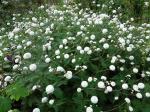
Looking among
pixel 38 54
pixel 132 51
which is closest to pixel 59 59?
pixel 38 54

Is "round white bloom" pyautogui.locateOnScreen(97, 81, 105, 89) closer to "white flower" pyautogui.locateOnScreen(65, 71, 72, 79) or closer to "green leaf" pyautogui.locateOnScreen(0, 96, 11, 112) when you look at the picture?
"white flower" pyautogui.locateOnScreen(65, 71, 72, 79)

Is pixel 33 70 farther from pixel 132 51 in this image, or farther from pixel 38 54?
pixel 132 51

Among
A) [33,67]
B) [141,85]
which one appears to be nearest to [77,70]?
[33,67]

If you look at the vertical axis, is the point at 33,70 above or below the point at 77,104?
above

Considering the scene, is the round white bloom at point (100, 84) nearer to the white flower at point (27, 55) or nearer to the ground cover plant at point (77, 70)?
the ground cover plant at point (77, 70)

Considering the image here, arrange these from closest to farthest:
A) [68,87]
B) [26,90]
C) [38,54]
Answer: [26,90]
[68,87]
[38,54]

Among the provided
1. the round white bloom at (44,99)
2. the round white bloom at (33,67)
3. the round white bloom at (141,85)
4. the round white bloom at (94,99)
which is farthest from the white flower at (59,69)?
the round white bloom at (141,85)

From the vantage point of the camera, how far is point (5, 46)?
16.7 ft

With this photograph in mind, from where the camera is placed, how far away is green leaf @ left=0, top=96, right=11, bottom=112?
3.91 metres

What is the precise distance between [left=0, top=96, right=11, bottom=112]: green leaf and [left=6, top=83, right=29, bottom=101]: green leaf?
Result: 0.07 meters

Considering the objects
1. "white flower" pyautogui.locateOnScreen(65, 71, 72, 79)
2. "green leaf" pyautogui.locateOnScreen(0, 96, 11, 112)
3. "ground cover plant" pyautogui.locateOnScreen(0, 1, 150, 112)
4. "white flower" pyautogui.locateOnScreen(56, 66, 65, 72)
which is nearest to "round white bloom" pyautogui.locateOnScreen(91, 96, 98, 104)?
"ground cover plant" pyautogui.locateOnScreen(0, 1, 150, 112)

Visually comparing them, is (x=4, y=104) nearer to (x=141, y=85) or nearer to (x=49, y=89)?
(x=49, y=89)

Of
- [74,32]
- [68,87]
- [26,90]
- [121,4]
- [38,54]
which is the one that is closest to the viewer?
[26,90]

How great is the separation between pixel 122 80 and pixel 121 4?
3675 mm
